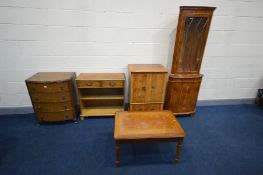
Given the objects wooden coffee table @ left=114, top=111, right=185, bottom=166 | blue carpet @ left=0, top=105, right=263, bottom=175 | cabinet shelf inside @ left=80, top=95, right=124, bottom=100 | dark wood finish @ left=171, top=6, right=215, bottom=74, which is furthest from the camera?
cabinet shelf inside @ left=80, top=95, right=124, bottom=100

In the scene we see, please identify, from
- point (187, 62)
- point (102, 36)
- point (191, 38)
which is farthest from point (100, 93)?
point (191, 38)

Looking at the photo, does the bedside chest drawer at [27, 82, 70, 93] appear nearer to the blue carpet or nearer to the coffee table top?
the blue carpet

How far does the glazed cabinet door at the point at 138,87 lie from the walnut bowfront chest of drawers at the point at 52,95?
0.92 meters

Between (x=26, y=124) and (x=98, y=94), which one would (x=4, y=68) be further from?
(x=98, y=94)

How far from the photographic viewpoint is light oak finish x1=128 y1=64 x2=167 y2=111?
2.24 metres

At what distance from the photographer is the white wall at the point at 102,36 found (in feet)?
7.26

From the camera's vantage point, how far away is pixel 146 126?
1731 mm

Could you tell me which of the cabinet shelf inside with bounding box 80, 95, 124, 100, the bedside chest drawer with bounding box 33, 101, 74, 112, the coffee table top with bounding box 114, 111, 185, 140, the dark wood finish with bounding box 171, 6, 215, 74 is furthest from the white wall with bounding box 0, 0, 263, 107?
the coffee table top with bounding box 114, 111, 185, 140

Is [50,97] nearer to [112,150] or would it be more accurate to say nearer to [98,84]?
[98,84]

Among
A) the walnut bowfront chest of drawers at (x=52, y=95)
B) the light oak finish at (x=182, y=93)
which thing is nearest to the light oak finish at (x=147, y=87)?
the light oak finish at (x=182, y=93)

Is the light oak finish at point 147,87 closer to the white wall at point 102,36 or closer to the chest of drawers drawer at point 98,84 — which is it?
the chest of drawers drawer at point 98,84

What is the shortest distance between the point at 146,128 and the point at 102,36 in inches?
62.6

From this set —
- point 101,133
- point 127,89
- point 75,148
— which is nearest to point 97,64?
point 127,89

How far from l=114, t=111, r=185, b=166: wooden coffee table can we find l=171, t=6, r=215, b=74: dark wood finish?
2.93ft
